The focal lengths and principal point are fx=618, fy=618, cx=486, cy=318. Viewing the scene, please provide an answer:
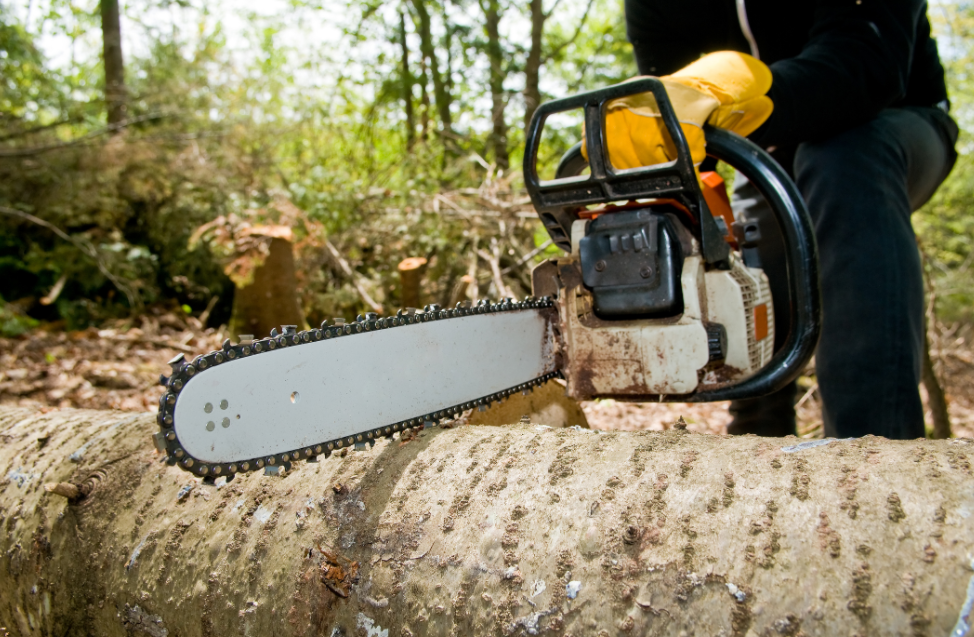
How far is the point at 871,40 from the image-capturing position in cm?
148

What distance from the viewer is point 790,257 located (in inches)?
49.3

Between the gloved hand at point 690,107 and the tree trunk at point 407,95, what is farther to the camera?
the tree trunk at point 407,95

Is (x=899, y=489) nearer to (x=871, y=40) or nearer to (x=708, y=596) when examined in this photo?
(x=708, y=596)

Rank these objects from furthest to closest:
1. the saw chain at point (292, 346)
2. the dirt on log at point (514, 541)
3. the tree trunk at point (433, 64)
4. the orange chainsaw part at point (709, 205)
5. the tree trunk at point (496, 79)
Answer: the tree trunk at point (433, 64) < the tree trunk at point (496, 79) < the orange chainsaw part at point (709, 205) < the saw chain at point (292, 346) < the dirt on log at point (514, 541)

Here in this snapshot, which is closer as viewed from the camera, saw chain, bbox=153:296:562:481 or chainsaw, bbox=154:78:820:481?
saw chain, bbox=153:296:562:481

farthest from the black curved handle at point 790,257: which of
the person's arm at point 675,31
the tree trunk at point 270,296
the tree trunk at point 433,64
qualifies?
the tree trunk at point 433,64

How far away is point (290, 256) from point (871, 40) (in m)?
3.18

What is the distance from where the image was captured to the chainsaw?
102 cm

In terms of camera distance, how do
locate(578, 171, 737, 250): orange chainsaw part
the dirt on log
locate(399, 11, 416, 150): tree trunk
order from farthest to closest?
1. locate(399, 11, 416, 150): tree trunk
2. locate(578, 171, 737, 250): orange chainsaw part
3. the dirt on log

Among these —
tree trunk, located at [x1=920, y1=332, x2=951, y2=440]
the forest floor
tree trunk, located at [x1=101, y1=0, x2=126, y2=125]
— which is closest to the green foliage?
the forest floor

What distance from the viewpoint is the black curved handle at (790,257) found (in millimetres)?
1227

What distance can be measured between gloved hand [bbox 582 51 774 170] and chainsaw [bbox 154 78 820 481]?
0.22 feet

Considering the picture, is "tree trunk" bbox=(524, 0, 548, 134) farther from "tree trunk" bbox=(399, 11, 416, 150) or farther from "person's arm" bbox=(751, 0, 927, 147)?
"person's arm" bbox=(751, 0, 927, 147)

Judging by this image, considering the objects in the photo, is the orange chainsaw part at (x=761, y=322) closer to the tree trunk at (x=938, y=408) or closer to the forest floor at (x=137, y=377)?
the forest floor at (x=137, y=377)
